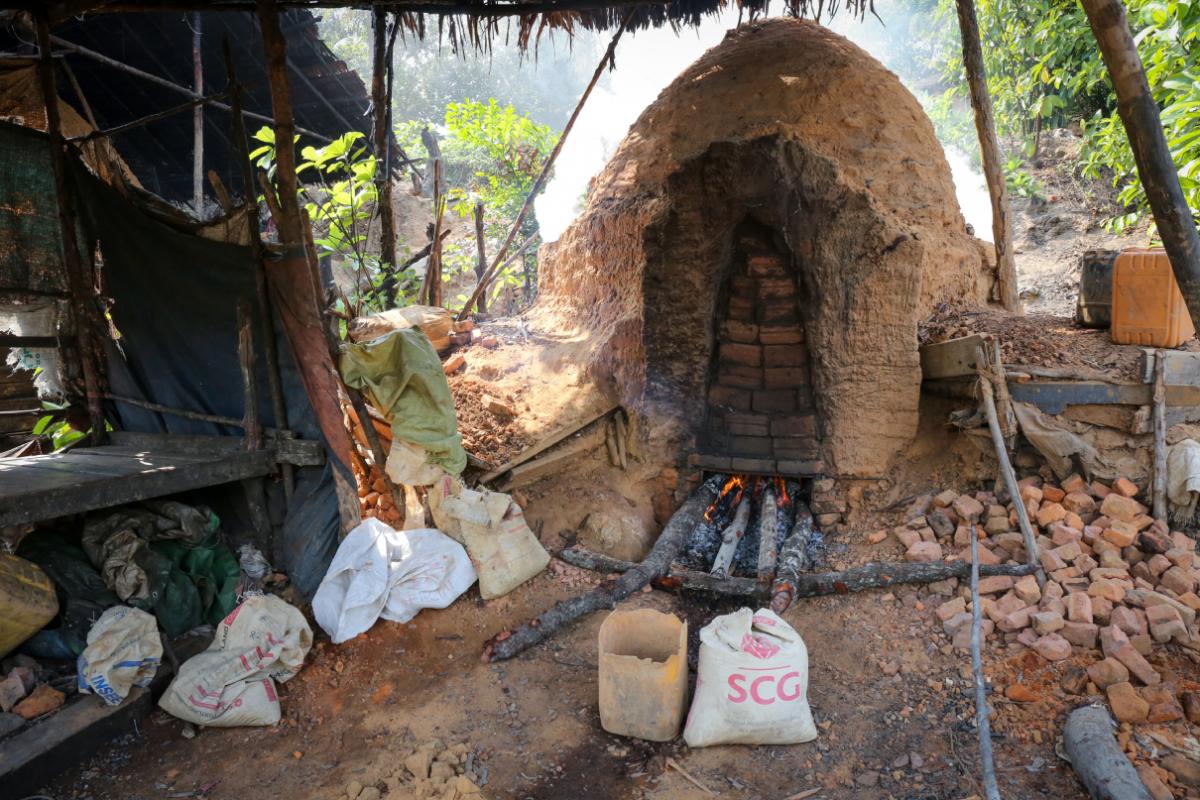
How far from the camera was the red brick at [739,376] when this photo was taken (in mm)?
4953

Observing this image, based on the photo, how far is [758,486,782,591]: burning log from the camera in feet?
13.0

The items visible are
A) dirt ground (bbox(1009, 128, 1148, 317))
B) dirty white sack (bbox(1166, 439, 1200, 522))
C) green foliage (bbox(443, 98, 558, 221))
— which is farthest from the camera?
green foliage (bbox(443, 98, 558, 221))

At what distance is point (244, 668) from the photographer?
10.6ft

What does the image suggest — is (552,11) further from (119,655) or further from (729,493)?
(119,655)

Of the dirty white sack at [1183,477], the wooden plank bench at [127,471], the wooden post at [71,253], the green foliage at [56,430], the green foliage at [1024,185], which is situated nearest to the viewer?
the wooden plank bench at [127,471]

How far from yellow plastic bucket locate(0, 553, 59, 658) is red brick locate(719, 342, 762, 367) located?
13.1 feet

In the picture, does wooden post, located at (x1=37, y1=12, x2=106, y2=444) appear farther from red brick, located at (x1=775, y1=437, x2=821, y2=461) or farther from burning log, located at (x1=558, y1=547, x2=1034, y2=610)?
red brick, located at (x1=775, y1=437, x2=821, y2=461)

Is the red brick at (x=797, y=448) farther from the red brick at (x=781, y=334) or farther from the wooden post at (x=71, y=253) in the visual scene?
the wooden post at (x=71, y=253)

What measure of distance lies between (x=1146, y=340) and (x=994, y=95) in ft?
24.7

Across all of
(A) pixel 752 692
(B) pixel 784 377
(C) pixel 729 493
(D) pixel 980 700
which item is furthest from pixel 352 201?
(D) pixel 980 700

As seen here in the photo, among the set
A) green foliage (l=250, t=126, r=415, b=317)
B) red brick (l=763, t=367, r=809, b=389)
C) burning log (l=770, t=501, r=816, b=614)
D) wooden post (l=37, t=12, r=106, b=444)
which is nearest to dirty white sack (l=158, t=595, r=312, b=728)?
wooden post (l=37, t=12, r=106, b=444)

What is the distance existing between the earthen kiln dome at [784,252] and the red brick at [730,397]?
0.03 ft

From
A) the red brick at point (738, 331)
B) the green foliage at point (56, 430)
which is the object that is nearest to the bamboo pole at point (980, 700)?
the red brick at point (738, 331)

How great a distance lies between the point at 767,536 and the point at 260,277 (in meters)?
3.28
